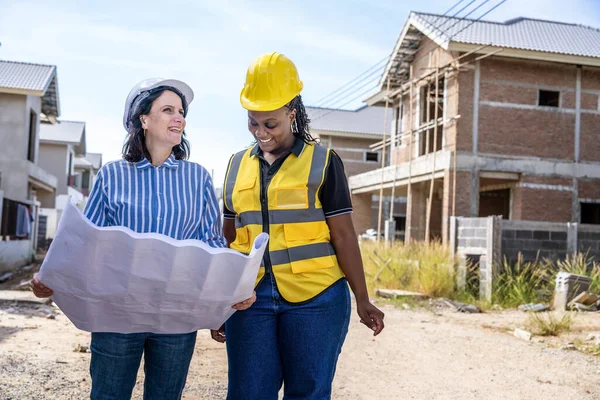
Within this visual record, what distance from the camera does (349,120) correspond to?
3453 cm

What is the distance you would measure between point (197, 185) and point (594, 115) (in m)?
18.7

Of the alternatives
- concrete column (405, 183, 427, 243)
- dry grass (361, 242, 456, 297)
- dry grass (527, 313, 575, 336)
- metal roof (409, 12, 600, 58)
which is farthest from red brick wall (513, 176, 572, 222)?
dry grass (527, 313, 575, 336)

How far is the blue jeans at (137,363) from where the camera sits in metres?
2.47

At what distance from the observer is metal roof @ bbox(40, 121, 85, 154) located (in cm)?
3469

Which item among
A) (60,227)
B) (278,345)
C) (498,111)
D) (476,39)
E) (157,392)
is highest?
(476,39)

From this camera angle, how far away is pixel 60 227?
218 cm

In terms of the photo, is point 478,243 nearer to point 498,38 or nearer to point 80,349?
point 80,349

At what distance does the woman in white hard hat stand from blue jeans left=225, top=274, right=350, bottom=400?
17cm

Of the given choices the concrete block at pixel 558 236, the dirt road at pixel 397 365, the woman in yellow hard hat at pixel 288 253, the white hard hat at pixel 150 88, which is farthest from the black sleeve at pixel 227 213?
the concrete block at pixel 558 236

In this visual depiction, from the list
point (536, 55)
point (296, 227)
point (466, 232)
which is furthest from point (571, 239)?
point (296, 227)

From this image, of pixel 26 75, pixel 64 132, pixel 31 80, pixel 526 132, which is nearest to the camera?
pixel 526 132

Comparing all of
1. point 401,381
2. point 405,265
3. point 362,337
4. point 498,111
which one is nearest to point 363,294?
point 401,381

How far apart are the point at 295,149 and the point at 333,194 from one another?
0.82 ft

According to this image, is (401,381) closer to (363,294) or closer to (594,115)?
(363,294)
